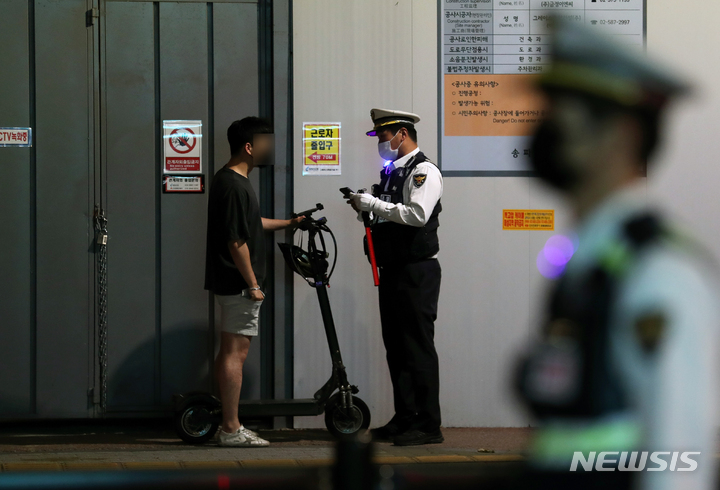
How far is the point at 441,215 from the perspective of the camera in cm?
605

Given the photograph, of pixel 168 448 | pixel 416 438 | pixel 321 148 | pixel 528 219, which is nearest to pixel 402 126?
A: pixel 321 148

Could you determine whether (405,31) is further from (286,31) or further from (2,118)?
(2,118)

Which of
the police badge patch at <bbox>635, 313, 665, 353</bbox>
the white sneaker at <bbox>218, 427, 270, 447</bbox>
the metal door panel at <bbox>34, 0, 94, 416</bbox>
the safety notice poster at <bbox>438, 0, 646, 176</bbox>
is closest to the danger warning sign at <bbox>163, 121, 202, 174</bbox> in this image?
the metal door panel at <bbox>34, 0, 94, 416</bbox>

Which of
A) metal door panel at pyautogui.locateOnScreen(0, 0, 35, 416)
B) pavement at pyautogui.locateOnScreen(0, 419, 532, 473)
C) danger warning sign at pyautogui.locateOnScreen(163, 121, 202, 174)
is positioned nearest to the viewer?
pavement at pyautogui.locateOnScreen(0, 419, 532, 473)

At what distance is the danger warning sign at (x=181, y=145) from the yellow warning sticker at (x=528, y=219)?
90.8 inches

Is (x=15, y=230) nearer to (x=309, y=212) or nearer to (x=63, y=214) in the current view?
(x=63, y=214)

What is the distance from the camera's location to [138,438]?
5.70 meters

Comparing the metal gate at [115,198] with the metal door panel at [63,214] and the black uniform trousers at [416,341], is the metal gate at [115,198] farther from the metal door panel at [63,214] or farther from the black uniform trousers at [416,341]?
the black uniform trousers at [416,341]

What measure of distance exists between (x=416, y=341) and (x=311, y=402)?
848 millimetres

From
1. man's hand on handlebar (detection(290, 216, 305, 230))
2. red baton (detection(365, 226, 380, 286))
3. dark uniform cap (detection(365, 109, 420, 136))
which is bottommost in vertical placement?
red baton (detection(365, 226, 380, 286))

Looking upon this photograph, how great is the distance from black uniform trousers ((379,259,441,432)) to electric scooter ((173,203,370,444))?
0.33m

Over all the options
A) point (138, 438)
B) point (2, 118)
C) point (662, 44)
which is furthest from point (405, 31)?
point (138, 438)

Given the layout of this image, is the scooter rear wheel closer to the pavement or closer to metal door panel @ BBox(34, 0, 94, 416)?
the pavement

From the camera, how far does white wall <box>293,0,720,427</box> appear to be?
19.5 feet
